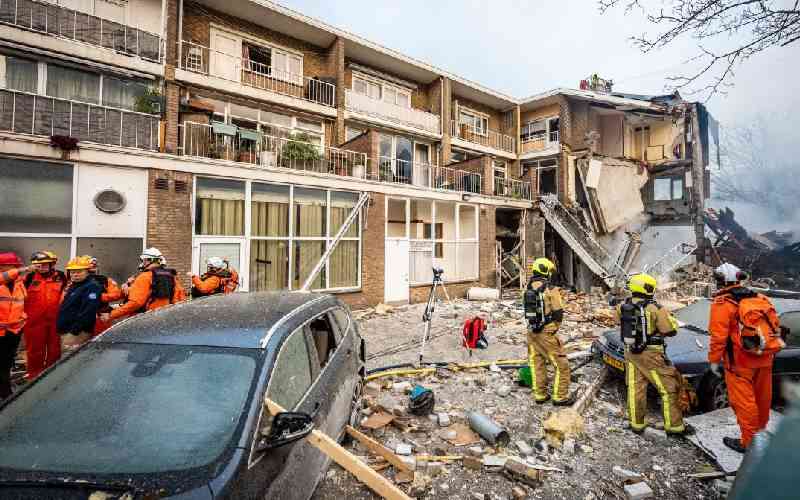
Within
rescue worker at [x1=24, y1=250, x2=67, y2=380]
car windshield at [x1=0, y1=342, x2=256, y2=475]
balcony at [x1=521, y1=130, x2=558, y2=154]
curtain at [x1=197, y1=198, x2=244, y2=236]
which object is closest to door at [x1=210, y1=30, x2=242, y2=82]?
curtain at [x1=197, y1=198, x2=244, y2=236]

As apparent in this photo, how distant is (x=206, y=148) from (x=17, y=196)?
377cm

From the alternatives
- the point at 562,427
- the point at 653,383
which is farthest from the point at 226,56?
the point at 653,383

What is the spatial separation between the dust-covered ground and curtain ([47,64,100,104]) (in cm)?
958

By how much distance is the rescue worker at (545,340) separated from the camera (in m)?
4.48

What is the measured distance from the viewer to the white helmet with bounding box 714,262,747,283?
11.5 ft

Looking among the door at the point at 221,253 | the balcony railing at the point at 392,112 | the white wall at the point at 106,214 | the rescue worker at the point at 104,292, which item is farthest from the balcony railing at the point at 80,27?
the rescue worker at the point at 104,292

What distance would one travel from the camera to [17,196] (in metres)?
6.84

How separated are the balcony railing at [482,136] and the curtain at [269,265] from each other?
10.1 m

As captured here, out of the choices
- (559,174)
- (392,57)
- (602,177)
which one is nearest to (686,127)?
(602,177)

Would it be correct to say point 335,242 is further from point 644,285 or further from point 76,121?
point 644,285

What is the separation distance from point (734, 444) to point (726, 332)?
1106mm

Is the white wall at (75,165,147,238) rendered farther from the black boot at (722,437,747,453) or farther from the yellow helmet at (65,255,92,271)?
the black boot at (722,437,747,453)

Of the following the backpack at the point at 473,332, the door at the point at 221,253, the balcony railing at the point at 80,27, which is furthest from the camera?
the door at the point at 221,253

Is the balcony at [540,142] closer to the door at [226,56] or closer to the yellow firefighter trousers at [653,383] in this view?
the door at [226,56]
